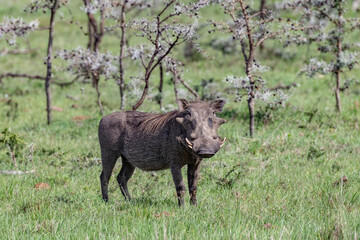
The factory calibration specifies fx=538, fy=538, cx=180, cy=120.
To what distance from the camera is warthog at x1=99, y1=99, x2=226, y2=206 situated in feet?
16.1

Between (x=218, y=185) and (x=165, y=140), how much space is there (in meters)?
1.20

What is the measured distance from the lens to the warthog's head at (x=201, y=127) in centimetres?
473

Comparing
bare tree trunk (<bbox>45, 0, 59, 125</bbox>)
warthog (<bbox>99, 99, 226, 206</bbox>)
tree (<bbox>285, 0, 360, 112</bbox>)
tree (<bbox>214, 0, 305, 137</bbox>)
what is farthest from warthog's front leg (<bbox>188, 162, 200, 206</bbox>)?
bare tree trunk (<bbox>45, 0, 59, 125</bbox>)

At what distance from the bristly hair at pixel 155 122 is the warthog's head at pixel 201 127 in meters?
0.45

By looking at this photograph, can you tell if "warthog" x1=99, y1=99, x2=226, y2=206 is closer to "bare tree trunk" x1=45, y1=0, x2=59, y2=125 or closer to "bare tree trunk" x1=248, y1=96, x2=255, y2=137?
"bare tree trunk" x1=248, y1=96, x2=255, y2=137

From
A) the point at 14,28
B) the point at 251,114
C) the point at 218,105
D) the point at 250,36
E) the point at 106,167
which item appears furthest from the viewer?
the point at 14,28

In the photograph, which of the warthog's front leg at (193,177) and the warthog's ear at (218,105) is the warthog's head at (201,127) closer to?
the warthog's ear at (218,105)

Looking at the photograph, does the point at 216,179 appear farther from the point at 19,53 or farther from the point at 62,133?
the point at 19,53

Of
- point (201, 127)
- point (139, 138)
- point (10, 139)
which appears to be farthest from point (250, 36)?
point (201, 127)

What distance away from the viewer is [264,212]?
5.11 meters

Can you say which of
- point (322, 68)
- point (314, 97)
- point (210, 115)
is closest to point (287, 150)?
point (322, 68)

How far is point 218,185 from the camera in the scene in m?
6.52

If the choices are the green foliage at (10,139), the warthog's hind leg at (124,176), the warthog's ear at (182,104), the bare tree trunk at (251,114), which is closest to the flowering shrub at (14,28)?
the green foliage at (10,139)

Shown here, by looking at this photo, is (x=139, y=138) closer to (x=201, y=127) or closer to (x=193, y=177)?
(x=193, y=177)
